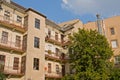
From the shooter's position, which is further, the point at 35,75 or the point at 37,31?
the point at 37,31

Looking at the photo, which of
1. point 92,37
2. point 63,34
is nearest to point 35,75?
point 92,37

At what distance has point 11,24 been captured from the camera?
29641 millimetres

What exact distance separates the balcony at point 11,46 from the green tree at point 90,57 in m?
9.58

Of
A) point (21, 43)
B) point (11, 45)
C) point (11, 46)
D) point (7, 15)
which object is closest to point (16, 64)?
point (11, 46)

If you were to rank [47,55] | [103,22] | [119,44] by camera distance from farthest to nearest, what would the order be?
[103,22] < [119,44] < [47,55]

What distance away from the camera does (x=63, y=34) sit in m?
43.0

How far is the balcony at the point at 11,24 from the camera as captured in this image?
1132 inches

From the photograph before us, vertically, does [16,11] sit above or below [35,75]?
above

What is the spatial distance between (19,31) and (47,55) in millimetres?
7124

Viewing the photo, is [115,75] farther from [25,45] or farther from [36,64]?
[25,45]

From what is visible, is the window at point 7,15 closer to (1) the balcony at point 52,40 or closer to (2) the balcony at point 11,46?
(2) the balcony at point 11,46

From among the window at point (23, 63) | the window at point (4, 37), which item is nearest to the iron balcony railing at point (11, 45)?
the window at point (4, 37)

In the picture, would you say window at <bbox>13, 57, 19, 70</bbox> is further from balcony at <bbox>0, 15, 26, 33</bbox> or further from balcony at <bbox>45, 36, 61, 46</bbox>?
balcony at <bbox>45, 36, 61, 46</bbox>

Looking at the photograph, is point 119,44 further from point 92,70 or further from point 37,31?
point 37,31
